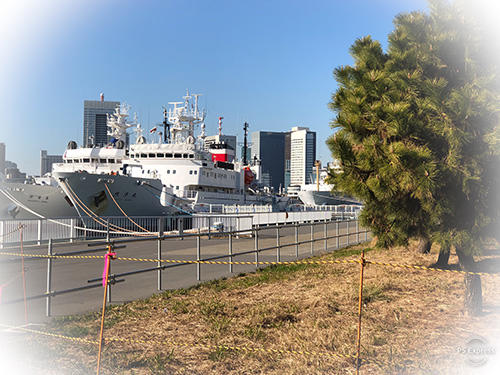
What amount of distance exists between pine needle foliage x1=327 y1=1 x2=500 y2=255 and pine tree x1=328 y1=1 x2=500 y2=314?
2cm

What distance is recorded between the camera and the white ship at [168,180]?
31.1 meters

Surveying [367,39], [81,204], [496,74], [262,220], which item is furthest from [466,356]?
[81,204]

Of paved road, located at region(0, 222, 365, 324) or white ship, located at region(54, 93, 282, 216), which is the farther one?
white ship, located at region(54, 93, 282, 216)

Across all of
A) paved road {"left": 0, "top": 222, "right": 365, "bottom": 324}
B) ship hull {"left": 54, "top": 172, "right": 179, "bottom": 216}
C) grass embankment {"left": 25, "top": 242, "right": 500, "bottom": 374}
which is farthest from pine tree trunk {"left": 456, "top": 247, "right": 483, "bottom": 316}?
ship hull {"left": 54, "top": 172, "right": 179, "bottom": 216}

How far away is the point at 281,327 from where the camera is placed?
6531 mm

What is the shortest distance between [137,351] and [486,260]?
10.6 m

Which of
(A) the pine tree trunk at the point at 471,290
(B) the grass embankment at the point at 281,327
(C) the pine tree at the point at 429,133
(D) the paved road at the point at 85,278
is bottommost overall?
(D) the paved road at the point at 85,278

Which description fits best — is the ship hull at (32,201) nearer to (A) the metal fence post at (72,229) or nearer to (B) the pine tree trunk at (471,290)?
(A) the metal fence post at (72,229)

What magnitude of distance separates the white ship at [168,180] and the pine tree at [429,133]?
2266 centimetres

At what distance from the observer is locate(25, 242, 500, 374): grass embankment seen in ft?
16.6

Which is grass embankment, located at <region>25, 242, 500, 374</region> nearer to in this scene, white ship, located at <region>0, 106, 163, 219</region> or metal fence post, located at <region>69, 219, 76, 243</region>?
metal fence post, located at <region>69, 219, 76, 243</region>

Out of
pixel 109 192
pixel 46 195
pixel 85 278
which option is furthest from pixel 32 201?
pixel 85 278

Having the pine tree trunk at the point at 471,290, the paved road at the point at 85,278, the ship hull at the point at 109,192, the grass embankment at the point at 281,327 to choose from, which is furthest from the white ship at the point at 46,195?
the pine tree trunk at the point at 471,290

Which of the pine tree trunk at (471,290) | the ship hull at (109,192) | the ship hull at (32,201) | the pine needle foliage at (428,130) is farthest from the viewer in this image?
the ship hull at (32,201)
